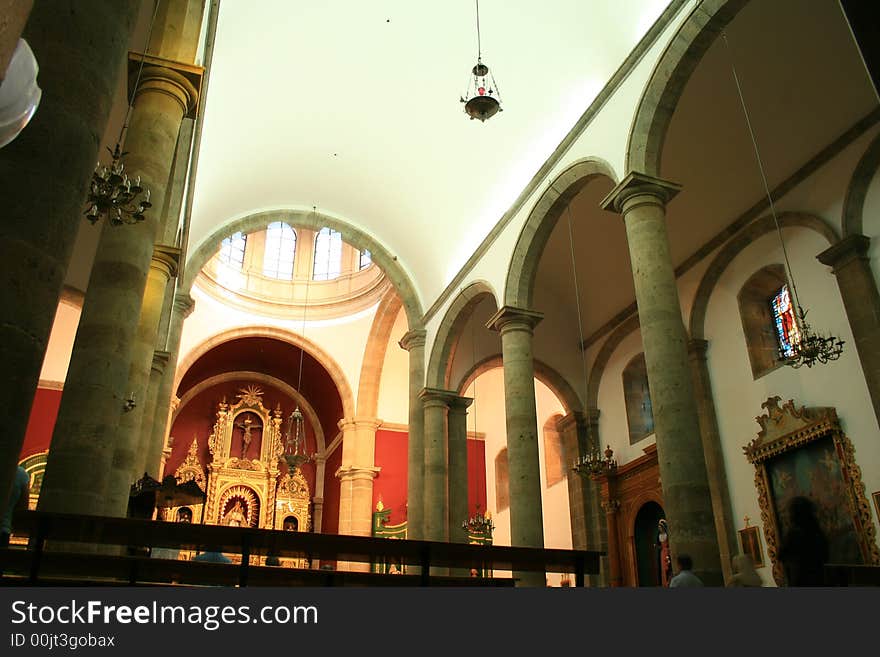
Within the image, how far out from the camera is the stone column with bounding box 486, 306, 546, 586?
993 cm

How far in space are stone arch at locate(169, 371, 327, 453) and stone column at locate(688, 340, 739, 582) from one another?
534 inches

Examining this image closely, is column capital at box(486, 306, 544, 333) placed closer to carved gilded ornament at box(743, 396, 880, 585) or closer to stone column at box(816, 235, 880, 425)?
carved gilded ornament at box(743, 396, 880, 585)

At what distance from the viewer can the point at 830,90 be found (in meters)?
9.23

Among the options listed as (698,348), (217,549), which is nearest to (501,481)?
(698,348)

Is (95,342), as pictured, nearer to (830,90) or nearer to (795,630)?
(795,630)

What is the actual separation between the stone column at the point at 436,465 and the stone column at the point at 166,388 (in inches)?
176

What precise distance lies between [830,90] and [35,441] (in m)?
16.5

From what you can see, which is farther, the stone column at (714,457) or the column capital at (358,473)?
the column capital at (358,473)

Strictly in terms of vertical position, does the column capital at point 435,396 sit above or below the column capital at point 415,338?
below

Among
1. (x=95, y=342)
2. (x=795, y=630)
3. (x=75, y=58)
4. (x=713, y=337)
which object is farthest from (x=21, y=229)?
(x=713, y=337)

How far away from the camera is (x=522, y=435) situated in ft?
33.7

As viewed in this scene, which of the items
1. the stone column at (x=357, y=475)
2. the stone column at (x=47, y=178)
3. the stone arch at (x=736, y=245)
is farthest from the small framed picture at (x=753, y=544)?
the stone column at (x=47, y=178)

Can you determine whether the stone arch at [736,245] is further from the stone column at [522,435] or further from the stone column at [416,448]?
the stone column at [416,448]

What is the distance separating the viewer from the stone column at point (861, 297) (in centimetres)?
888
